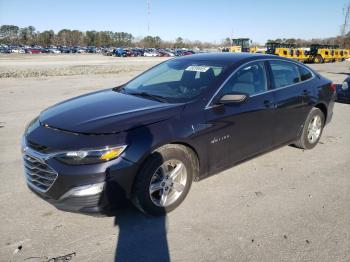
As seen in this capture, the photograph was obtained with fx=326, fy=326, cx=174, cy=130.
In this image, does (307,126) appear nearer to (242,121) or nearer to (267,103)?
(267,103)

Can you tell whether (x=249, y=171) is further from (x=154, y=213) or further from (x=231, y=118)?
(x=154, y=213)

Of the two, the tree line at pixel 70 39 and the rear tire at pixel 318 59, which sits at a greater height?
the tree line at pixel 70 39

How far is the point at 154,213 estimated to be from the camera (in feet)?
11.0

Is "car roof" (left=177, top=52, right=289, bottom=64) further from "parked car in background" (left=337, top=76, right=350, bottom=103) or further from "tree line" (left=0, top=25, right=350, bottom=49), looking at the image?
"tree line" (left=0, top=25, right=350, bottom=49)

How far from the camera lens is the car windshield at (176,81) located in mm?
3881

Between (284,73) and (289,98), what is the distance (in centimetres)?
40

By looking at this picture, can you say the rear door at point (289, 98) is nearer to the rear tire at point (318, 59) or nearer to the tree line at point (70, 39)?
the rear tire at point (318, 59)

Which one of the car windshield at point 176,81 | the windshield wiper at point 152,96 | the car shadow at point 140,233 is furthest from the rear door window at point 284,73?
the car shadow at point 140,233

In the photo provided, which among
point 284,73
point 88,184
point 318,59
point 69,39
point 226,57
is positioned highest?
point 69,39

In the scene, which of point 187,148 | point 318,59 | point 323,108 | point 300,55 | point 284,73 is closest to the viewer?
point 187,148

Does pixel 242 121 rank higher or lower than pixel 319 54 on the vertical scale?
lower

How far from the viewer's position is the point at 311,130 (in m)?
5.48

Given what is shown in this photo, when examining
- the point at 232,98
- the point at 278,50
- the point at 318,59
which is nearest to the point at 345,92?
the point at 232,98

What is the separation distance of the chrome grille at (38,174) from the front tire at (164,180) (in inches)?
30.7
